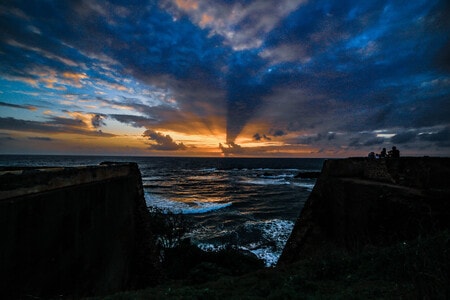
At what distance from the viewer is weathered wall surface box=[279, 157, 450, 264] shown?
5.39m

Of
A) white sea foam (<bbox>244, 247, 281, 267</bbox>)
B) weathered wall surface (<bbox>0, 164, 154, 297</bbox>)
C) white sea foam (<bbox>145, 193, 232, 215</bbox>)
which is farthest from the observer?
white sea foam (<bbox>145, 193, 232, 215</bbox>)

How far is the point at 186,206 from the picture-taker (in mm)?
25406

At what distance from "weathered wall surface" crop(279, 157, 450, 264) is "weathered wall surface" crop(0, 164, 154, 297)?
6110mm

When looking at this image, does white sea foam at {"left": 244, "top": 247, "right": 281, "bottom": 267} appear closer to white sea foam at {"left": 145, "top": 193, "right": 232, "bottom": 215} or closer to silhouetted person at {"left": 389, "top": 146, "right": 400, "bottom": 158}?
silhouetted person at {"left": 389, "top": 146, "right": 400, "bottom": 158}

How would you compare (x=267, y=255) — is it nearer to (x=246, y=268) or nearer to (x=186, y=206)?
(x=246, y=268)

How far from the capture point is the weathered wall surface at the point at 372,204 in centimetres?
539

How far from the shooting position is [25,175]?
3.27 metres

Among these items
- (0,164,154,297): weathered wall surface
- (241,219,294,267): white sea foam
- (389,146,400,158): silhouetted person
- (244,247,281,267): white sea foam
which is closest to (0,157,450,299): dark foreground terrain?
(0,164,154,297): weathered wall surface

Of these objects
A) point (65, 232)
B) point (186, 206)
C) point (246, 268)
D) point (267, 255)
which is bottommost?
point (186, 206)

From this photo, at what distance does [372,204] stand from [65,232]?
7505mm

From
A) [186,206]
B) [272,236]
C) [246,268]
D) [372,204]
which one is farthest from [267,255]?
[186,206]

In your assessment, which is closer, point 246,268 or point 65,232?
point 65,232

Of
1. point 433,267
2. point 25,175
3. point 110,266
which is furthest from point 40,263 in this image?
point 433,267

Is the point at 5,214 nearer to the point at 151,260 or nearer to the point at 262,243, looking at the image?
the point at 151,260
